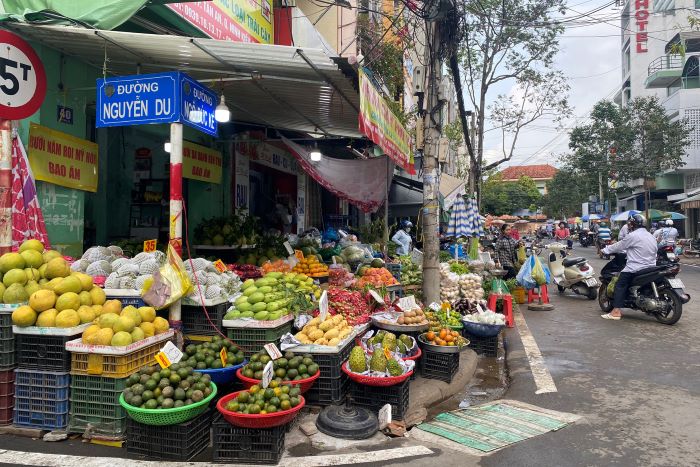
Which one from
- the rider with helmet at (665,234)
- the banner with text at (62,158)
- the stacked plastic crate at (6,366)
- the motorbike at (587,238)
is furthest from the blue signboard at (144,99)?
the motorbike at (587,238)

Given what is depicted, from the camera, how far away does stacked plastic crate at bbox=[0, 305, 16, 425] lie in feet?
13.4

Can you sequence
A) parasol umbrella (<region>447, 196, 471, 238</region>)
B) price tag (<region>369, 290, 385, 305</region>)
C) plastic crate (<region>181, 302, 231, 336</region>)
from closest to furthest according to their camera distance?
plastic crate (<region>181, 302, 231, 336</region>) → price tag (<region>369, 290, 385, 305</region>) → parasol umbrella (<region>447, 196, 471, 238</region>)

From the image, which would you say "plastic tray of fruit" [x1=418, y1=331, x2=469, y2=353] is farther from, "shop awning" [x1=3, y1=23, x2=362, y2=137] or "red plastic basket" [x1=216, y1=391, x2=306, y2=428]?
"shop awning" [x1=3, y1=23, x2=362, y2=137]

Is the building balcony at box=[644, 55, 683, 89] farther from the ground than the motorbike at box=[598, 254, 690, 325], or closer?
farther from the ground

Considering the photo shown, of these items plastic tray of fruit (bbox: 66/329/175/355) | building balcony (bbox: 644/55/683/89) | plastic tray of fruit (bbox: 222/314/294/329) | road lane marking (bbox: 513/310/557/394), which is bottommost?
road lane marking (bbox: 513/310/557/394)

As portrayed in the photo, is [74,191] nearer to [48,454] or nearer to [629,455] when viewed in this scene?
[48,454]

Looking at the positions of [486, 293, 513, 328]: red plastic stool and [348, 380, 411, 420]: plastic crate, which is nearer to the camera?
[348, 380, 411, 420]: plastic crate

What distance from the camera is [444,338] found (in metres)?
5.88

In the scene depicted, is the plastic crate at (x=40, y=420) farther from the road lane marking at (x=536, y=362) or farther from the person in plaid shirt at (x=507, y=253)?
the person in plaid shirt at (x=507, y=253)

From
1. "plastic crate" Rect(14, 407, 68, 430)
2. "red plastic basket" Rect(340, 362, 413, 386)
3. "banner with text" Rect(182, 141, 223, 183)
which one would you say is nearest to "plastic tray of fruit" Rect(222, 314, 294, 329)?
"red plastic basket" Rect(340, 362, 413, 386)

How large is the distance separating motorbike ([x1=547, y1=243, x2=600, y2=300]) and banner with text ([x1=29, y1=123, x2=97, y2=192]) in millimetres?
10745

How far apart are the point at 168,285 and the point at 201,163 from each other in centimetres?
439

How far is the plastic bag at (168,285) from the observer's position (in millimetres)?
4566

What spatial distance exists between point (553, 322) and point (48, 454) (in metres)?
8.43
